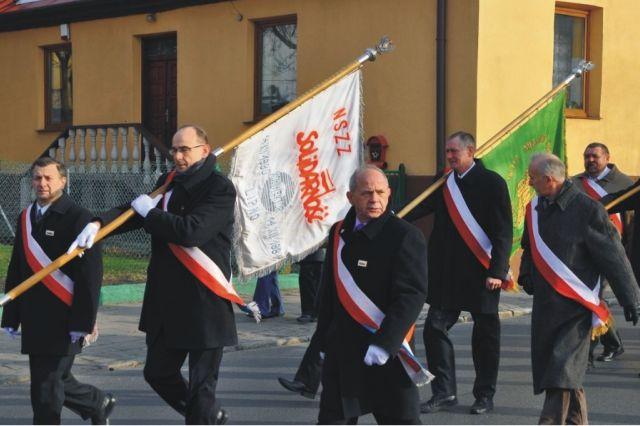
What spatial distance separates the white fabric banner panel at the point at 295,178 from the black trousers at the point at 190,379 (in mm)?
2936

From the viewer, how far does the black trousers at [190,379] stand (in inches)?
246

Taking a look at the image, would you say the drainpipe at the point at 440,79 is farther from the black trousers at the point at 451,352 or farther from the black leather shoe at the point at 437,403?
the black leather shoe at the point at 437,403

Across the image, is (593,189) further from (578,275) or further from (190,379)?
(190,379)

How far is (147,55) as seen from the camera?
20.2m

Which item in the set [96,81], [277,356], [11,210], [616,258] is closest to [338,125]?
[277,356]

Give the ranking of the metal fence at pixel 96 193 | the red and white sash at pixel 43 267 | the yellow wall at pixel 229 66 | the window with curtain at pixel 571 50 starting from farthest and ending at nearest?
the window with curtain at pixel 571 50 < the metal fence at pixel 96 193 < the yellow wall at pixel 229 66 < the red and white sash at pixel 43 267

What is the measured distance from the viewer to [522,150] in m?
10.6

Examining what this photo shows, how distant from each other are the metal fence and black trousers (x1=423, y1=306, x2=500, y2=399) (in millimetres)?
8820

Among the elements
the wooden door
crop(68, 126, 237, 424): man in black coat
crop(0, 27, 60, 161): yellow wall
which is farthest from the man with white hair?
crop(0, 27, 60, 161): yellow wall

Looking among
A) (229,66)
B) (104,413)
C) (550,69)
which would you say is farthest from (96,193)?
(104,413)

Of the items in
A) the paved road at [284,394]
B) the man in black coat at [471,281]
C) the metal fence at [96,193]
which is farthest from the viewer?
the metal fence at [96,193]

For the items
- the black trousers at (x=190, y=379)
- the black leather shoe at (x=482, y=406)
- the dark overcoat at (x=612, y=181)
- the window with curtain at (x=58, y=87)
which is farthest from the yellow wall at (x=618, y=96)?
the black trousers at (x=190, y=379)

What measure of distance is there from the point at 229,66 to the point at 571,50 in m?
5.28

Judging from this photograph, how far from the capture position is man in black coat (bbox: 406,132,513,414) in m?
8.04
